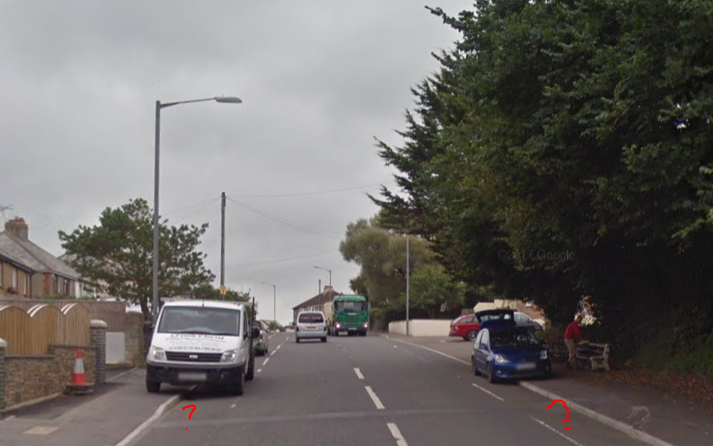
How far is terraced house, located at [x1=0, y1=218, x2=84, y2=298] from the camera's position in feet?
140

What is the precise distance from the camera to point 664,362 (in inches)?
761

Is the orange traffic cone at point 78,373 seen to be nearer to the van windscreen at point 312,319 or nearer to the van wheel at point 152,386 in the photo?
the van wheel at point 152,386

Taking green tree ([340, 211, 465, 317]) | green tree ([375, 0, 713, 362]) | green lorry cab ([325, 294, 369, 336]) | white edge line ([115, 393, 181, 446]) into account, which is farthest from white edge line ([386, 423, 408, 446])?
green tree ([340, 211, 465, 317])

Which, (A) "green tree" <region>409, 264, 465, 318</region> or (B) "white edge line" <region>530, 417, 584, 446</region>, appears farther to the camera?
(A) "green tree" <region>409, 264, 465, 318</region>

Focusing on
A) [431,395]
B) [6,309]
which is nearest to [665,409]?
[431,395]

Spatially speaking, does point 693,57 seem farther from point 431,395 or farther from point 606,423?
point 431,395

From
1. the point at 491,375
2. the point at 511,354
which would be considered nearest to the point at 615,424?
the point at 511,354

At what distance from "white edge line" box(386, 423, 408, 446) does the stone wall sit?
6413mm

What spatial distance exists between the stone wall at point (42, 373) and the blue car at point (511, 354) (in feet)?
32.3

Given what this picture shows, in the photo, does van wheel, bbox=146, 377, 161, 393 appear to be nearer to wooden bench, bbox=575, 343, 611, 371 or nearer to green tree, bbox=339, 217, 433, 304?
wooden bench, bbox=575, 343, 611, 371

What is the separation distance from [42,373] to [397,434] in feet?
25.8

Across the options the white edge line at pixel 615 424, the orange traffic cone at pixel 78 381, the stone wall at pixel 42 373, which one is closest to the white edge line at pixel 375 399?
the white edge line at pixel 615 424

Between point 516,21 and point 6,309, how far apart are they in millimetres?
10759

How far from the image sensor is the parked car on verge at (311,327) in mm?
45250
